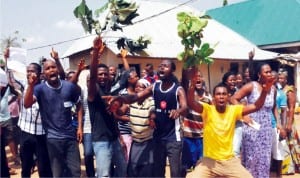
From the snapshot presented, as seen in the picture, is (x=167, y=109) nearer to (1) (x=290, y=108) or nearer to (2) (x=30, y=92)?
(2) (x=30, y=92)

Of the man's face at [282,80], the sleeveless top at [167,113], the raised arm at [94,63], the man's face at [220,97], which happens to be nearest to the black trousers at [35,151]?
the raised arm at [94,63]

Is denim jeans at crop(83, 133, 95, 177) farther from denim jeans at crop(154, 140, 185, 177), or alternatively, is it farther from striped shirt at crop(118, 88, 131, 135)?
denim jeans at crop(154, 140, 185, 177)

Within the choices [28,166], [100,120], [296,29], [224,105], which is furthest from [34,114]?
[296,29]

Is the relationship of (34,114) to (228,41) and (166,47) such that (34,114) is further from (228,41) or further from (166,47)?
(228,41)

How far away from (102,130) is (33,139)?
101 centimetres

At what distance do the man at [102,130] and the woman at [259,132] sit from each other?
142 cm

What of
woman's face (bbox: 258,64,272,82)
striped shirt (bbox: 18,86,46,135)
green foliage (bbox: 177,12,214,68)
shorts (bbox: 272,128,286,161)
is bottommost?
shorts (bbox: 272,128,286,161)

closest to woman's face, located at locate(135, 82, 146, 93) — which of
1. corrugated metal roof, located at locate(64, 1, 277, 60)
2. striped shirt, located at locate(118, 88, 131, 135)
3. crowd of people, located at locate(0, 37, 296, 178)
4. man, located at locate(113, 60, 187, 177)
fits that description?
crowd of people, located at locate(0, 37, 296, 178)

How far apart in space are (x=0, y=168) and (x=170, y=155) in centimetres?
190

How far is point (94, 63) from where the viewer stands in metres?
4.67

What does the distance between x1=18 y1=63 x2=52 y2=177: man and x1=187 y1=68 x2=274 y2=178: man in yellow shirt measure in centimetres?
186

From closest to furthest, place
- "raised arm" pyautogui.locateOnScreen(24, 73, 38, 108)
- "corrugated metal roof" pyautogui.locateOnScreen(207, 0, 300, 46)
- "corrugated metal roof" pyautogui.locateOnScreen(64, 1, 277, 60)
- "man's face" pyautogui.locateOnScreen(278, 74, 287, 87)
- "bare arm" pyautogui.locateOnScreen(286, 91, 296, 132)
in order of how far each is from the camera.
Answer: "raised arm" pyautogui.locateOnScreen(24, 73, 38, 108) → "bare arm" pyautogui.locateOnScreen(286, 91, 296, 132) → "man's face" pyautogui.locateOnScreen(278, 74, 287, 87) → "corrugated metal roof" pyautogui.locateOnScreen(64, 1, 277, 60) → "corrugated metal roof" pyautogui.locateOnScreen(207, 0, 300, 46)

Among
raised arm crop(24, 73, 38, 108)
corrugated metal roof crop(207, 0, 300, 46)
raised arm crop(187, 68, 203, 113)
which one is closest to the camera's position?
raised arm crop(187, 68, 203, 113)

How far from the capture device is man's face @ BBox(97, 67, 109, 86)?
5.11 meters
